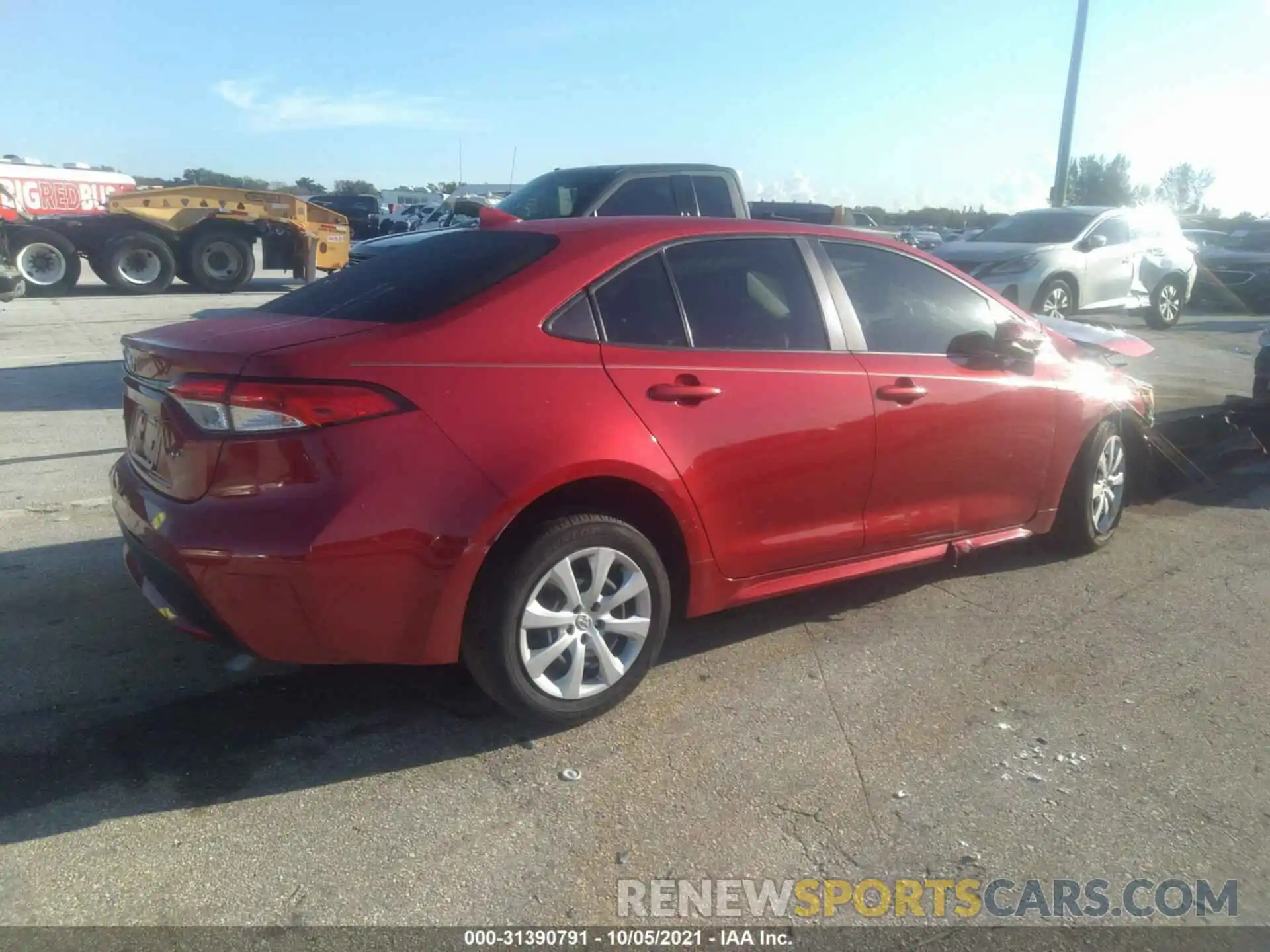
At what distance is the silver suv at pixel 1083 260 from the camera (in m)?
13.5

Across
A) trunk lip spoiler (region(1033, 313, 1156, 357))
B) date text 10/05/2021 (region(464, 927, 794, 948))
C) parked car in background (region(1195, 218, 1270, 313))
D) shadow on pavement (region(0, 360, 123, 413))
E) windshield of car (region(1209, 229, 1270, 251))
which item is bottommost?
date text 10/05/2021 (region(464, 927, 794, 948))

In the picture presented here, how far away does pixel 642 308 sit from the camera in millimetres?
3814

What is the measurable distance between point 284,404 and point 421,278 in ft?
2.83

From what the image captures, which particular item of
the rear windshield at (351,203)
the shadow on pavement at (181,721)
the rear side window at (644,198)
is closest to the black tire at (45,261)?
the rear side window at (644,198)

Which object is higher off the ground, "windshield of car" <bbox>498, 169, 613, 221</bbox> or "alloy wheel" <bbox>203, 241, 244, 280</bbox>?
"windshield of car" <bbox>498, 169, 613, 221</bbox>

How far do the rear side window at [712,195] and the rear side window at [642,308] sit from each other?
6.34 m

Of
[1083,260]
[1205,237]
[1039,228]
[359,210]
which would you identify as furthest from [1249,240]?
[359,210]

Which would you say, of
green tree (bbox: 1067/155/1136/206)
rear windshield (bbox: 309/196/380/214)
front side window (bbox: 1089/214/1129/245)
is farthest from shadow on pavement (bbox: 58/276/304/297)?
green tree (bbox: 1067/155/1136/206)

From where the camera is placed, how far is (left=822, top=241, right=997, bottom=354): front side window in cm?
445

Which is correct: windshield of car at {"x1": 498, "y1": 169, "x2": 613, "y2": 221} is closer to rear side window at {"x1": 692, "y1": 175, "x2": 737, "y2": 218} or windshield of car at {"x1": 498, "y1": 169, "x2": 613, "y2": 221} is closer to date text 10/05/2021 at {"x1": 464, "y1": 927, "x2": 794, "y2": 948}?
rear side window at {"x1": 692, "y1": 175, "x2": 737, "y2": 218}

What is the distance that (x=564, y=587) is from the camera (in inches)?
138

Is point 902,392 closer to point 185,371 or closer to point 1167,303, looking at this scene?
point 185,371

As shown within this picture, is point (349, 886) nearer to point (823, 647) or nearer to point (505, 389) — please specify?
point (505, 389)

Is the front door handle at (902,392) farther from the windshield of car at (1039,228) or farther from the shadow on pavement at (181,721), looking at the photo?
the windshield of car at (1039,228)
